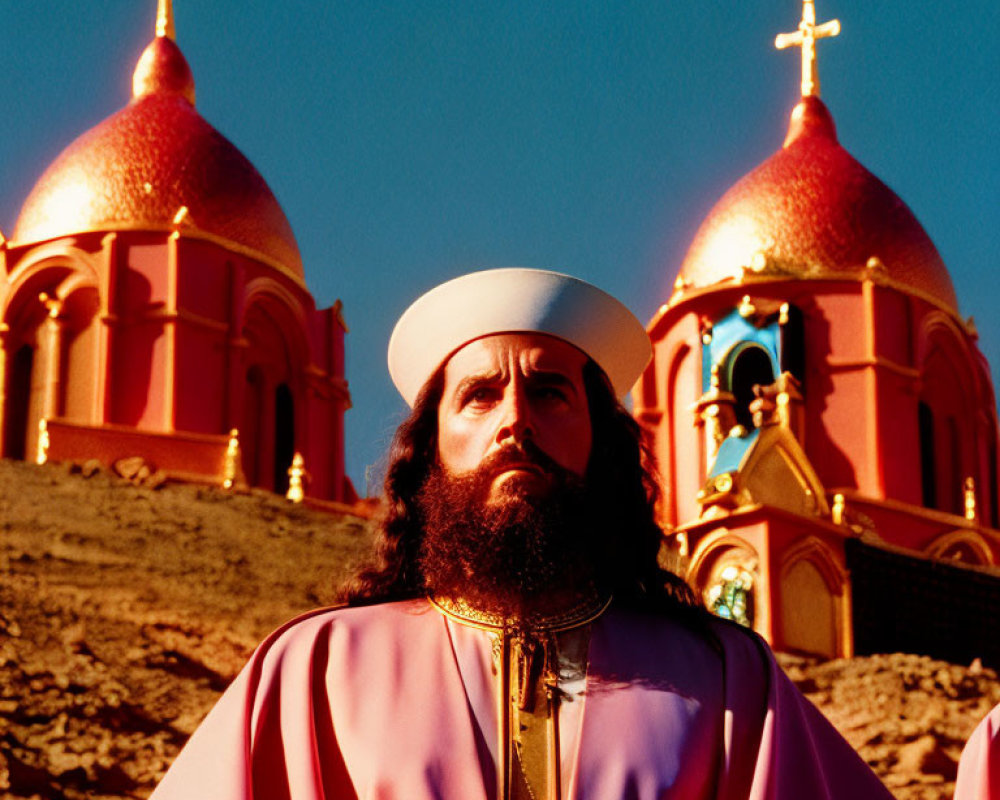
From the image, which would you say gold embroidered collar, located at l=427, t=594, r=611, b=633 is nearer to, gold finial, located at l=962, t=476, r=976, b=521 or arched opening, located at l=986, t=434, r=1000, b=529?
gold finial, located at l=962, t=476, r=976, b=521

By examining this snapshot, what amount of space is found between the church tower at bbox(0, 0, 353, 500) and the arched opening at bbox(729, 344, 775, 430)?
4972mm

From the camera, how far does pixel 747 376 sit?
80.8ft

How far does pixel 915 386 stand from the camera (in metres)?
25.5

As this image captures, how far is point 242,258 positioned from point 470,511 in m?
22.2

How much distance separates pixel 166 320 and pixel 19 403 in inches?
75.0

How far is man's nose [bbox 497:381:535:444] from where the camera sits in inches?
196

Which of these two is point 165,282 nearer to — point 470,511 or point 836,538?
point 836,538

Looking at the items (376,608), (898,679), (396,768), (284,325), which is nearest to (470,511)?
(376,608)

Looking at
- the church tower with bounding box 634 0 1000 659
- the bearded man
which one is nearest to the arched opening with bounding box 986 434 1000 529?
the church tower with bounding box 634 0 1000 659

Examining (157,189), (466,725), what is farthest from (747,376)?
(466,725)

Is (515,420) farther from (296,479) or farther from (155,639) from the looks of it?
(296,479)

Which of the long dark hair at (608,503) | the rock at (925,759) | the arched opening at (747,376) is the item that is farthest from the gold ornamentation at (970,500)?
the long dark hair at (608,503)

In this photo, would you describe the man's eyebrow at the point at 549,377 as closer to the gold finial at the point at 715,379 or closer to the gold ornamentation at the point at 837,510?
the gold ornamentation at the point at 837,510

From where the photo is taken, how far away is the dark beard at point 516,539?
196 inches
